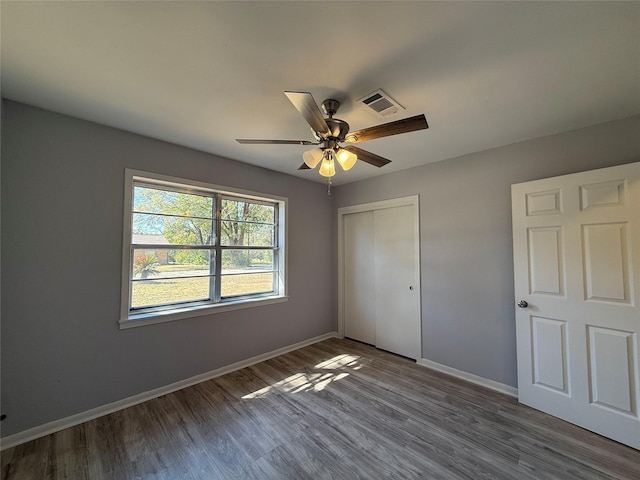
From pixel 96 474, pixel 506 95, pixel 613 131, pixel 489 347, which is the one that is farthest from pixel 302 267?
pixel 613 131

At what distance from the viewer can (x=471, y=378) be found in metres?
2.75

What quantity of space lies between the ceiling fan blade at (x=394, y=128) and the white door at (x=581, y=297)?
64.0 inches

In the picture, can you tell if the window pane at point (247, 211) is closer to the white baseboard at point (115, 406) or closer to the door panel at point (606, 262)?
the white baseboard at point (115, 406)

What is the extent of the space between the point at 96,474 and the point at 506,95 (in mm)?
3716

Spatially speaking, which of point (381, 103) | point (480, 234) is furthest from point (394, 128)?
point (480, 234)

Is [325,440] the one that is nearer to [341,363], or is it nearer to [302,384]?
[302,384]

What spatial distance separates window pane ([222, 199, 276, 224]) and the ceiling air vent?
6.71 ft

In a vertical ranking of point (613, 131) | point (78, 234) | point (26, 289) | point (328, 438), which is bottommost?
point (328, 438)

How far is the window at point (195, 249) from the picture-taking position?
8.12ft

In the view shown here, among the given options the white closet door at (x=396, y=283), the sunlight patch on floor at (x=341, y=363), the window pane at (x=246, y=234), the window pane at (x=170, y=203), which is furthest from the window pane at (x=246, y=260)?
the white closet door at (x=396, y=283)

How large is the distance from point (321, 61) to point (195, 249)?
2.28 meters

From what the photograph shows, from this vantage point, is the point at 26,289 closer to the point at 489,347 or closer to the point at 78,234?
the point at 78,234

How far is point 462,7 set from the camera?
1.13 meters

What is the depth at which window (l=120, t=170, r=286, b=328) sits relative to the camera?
8.12 feet
